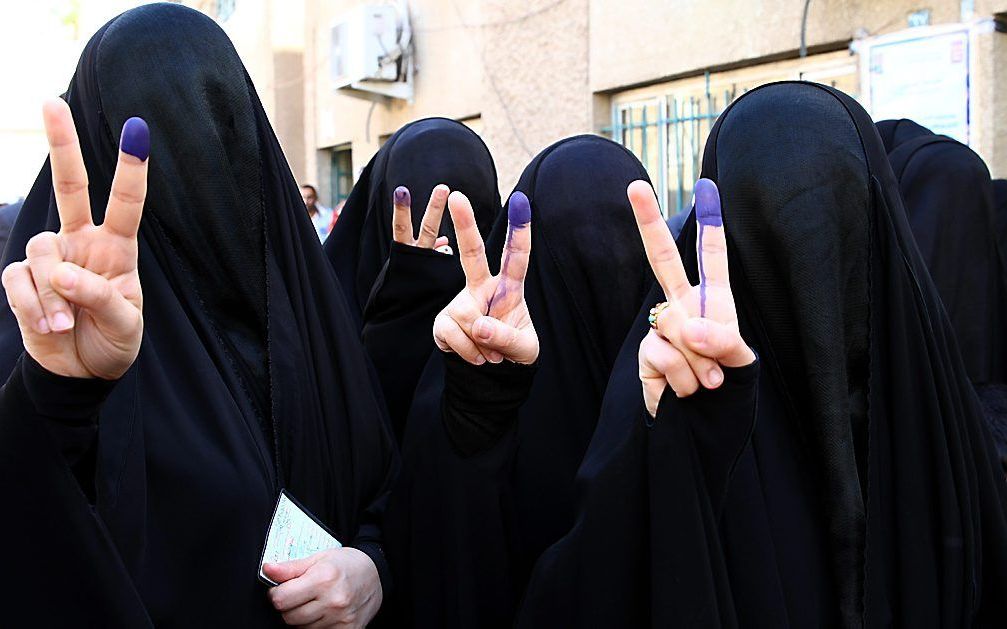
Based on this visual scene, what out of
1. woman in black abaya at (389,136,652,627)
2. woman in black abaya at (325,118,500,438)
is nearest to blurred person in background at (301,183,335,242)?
woman in black abaya at (325,118,500,438)

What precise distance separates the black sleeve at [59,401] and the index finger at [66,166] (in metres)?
0.19

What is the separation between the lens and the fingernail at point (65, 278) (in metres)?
1.12

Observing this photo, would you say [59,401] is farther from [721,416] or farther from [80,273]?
[721,416]

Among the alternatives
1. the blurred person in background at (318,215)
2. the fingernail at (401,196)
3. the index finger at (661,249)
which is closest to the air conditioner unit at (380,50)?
the blurred person in background at (318,215)

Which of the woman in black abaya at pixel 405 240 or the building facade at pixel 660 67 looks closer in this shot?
the woman in black abaya at pixel 405 240

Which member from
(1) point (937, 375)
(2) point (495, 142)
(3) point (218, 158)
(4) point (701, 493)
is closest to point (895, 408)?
(1) point (937, 375)

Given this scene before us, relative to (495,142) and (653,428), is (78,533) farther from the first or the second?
(495,142)

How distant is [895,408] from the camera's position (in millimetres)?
1646

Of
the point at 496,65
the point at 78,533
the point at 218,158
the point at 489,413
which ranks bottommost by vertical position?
the point at 78,533

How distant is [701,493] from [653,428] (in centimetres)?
11

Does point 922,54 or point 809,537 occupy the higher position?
point 922,54

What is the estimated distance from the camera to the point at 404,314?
251 centimetres

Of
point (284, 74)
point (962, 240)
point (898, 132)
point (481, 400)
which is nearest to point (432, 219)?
point (481, 400)

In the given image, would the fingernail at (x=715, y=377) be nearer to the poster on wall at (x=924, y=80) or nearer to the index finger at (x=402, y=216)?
the index finger at (x=402, y=216)
